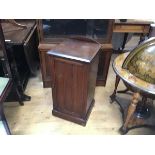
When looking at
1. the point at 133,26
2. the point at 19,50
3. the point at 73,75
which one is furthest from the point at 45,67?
the point at 133,26

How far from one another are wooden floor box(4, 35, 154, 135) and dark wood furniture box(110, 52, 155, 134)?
2.7 inches

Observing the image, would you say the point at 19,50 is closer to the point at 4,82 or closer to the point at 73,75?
the point at 4,82

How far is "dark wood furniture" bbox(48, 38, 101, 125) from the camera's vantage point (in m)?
1.45

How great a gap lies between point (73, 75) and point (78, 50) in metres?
0.21

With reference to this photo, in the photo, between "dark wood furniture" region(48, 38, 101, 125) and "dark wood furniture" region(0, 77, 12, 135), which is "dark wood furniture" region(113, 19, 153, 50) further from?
"dark wood furniture" region(0, 77, 12, 135)

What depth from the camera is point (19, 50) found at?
215 cm

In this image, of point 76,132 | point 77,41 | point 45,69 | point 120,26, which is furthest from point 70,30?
point 76,132

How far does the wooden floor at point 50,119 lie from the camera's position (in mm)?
1749

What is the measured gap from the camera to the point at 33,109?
1.97m

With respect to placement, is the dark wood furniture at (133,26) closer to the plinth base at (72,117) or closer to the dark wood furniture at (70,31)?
the dark wood furniture at (70,31)

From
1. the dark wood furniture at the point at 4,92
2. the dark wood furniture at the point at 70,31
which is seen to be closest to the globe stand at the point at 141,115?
the dark wood furniture at the point at 70,31

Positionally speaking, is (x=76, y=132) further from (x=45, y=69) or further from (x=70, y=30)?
(x=70, y=30)

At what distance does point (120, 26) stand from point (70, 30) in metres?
0.71
